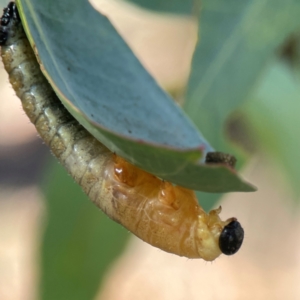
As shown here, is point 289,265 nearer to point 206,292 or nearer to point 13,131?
point 206,292

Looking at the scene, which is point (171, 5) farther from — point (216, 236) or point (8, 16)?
point (216, 236)

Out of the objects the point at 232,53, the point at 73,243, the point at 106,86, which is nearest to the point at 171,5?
the point at 232,53

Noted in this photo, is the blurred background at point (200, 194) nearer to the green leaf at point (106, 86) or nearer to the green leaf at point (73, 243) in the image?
the green leaf at point (73, 243)

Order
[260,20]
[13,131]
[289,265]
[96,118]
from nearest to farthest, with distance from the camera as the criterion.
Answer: [96,118], [260,20], [289,265], [13,131]

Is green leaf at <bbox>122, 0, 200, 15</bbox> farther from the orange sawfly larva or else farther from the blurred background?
the orange sawfly larva

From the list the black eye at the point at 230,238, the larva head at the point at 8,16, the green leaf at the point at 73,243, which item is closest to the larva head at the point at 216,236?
the black eye at the point at 230,238

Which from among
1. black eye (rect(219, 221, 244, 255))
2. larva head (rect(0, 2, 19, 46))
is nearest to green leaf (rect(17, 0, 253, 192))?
larva head (rect(0, 2, 19, 46))

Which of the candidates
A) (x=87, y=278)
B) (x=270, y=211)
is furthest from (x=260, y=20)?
(x=270, y=211)
